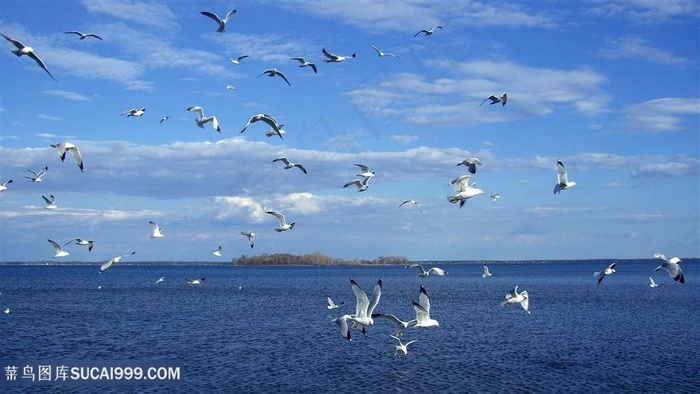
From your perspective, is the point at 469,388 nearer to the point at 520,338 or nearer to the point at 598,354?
the point at 598,354

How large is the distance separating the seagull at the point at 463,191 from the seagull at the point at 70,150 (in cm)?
1413

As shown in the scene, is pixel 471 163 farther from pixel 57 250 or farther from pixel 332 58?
pixel 57 250

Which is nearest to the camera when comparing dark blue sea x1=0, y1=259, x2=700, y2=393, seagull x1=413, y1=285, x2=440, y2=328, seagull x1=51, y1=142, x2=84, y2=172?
seagull x1=413, y1=285, x2=440, y2=328

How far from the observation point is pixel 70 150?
2559 cm

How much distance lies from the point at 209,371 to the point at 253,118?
520 inches

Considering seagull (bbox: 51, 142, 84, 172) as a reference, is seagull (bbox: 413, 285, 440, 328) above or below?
below

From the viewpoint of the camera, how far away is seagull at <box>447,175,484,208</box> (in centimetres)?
2625

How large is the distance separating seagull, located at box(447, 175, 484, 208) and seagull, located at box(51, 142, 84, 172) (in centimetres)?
1413

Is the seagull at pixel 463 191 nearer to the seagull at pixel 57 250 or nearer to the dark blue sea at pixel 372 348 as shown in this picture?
the dark blue sea at pixel 372 348

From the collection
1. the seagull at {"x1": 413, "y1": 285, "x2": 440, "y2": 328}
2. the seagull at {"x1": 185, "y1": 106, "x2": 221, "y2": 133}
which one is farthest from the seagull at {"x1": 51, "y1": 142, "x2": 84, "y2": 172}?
the seagull at {"x1": 413, "y1": 285, "x2": 440, "y2": 328}

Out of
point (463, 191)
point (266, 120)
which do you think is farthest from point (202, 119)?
point (463, 191)

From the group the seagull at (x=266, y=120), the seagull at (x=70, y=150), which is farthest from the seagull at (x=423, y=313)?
the seagull at (x=70, y=150)

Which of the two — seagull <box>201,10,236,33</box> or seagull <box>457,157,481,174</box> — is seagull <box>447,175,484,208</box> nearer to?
seagull <box>457,157,481,174</box>

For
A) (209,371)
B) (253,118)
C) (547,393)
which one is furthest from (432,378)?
(253,118)
